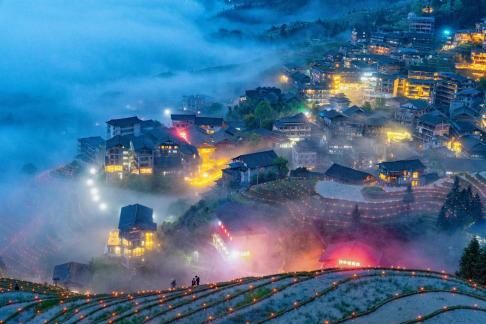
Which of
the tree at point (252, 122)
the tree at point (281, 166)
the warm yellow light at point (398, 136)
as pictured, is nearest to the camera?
the tree at point (281, 166)

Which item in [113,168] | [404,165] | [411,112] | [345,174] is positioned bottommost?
[113,168]

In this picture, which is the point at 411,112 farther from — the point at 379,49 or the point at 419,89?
the point at 379,49

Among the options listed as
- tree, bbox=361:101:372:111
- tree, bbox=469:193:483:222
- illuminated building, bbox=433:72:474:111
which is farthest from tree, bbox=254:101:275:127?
tree, bbox=469:193:483:222

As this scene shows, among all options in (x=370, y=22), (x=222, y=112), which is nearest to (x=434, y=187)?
(x=222, y=112)

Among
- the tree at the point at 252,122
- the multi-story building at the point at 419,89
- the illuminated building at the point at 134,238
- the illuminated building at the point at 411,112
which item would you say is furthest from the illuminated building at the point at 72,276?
the multi-story building at the point at 419,89

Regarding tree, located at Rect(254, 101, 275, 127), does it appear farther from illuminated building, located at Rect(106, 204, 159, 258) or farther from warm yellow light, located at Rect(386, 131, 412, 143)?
illuminated building, located at Rect(106, 204, 159, 258)

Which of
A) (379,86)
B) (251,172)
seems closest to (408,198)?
(251,172)

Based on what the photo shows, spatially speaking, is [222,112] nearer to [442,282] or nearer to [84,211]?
[84,211]

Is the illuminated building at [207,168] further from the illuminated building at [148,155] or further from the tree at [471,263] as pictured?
the tree at [471,263]
